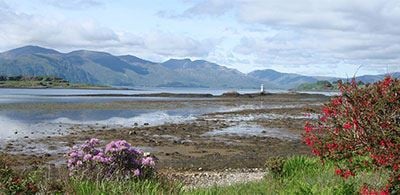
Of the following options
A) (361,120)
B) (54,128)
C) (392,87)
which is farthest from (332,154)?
(54,128)

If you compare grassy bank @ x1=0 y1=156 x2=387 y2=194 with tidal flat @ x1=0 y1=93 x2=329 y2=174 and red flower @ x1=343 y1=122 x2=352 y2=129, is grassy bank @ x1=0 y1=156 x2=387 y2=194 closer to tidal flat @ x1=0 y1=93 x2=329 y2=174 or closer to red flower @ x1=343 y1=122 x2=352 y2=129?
red flower @ x1=343 y1=122 x2=352 y2=129

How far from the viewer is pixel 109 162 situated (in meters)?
11.6

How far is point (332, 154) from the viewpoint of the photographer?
920 centimetres

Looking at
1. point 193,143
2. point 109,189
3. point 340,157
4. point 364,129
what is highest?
point 364,129

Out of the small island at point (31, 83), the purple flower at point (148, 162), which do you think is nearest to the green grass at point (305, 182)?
the purple flower at point (148, 162)

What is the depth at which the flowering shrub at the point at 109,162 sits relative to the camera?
450 inches

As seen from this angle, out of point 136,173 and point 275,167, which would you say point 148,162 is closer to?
point 136,173

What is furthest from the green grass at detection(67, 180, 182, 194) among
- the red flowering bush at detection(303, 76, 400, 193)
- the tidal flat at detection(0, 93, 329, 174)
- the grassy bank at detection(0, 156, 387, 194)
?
the tidal flat at detection(0, 93, 329, 174)

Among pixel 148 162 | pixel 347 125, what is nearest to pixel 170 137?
pixel 148 162

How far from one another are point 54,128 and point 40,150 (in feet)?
30.7

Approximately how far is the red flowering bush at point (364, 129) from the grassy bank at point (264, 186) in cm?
59

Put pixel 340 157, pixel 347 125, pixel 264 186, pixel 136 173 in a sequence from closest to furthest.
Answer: pixel 347 125
pixel 340 157
pixel 136 173
pixel 264 186

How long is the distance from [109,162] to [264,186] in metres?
3.43

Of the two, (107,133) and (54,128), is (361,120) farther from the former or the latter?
(54,128)
